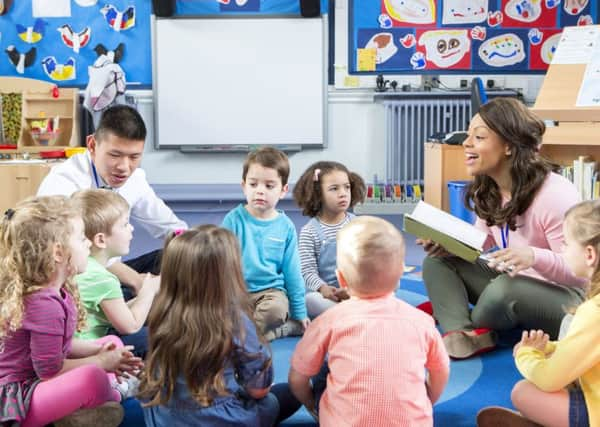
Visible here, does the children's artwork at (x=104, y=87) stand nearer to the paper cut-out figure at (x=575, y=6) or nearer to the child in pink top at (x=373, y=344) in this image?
the paper cut-out figure at (x=575, y=6)

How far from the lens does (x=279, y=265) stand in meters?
2.64

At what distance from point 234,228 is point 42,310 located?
989mm

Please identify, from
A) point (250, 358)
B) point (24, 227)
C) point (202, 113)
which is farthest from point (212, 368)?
point (202, 113)

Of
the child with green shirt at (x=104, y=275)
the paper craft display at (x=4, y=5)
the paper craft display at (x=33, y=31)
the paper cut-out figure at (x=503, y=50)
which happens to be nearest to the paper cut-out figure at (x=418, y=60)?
the paper cut-out figure at (x=503, y=50)

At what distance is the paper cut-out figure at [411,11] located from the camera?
19.7 feet

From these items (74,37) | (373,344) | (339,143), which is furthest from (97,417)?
(74,37)

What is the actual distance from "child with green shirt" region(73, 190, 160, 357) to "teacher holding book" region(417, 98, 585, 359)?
99 cm

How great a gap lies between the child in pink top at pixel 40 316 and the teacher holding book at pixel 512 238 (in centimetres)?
116

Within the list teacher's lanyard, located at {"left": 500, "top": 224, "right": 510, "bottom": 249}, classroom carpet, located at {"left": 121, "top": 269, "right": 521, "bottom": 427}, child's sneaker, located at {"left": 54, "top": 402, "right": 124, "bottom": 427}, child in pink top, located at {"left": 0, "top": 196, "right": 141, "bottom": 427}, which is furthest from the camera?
teacher's lanyard, located at {"left": 500, "top": 224, "right": 510, "bottom": 249}

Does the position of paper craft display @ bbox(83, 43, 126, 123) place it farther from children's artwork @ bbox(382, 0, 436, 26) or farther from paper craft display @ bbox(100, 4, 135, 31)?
children's artwork @ bbox(382, 0, 436, 26)

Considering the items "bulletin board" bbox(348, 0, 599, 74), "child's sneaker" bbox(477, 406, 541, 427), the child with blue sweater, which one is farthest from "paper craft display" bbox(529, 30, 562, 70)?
"child's sneaker" bbox(477, 406, 541, 427)

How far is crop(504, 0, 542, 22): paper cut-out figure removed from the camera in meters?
5.96

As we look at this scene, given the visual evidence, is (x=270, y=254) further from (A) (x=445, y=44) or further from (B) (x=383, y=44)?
(A) (x=445, y=44)

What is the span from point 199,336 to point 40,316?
1.23 feet
